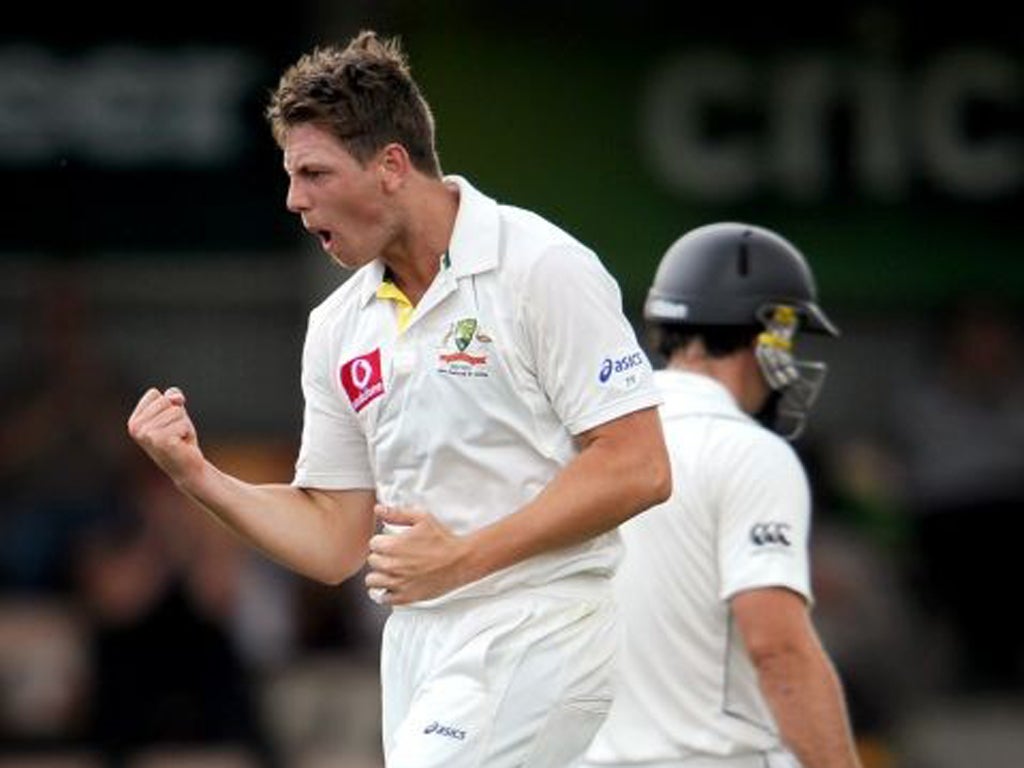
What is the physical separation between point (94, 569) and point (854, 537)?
10.0 ft

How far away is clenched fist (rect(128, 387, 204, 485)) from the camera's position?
6250 millimetres

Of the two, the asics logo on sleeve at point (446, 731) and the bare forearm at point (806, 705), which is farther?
the bare forearm at point (806, 705)

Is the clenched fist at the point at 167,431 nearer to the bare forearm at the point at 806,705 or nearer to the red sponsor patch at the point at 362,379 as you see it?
the red sponsor patch at the point at 362,379

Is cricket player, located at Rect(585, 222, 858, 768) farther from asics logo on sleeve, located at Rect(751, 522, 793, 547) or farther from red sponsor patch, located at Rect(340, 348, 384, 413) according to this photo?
red sponsor patch, located at Rect(340, 348, 384, 413)

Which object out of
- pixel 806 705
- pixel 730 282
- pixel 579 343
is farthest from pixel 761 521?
pixel 579 343

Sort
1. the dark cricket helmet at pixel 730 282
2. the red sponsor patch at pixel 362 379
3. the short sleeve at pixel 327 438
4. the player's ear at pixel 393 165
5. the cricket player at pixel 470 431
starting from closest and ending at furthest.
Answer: the cricket player at pixel 470 431 → the player's ear at pixel 393 165 → the red sponsor patch at pixel 362 379 → the short sleeve at pixel 327 438 → the dark cricket helmet at pixel 730 282

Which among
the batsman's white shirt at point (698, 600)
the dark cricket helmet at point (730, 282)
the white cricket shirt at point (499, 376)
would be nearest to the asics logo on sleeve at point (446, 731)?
the white cricket shirt at point (499, 376)

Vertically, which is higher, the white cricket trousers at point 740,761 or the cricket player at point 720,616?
the cricket player at point 720,616

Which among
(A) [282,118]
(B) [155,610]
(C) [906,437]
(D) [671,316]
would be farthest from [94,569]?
(A) [282,118]

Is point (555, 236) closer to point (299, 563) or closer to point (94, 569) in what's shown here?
point (299, 563)

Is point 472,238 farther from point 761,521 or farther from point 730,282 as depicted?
point 730,282

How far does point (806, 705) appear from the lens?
6.79 meters

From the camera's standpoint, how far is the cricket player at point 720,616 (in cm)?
681

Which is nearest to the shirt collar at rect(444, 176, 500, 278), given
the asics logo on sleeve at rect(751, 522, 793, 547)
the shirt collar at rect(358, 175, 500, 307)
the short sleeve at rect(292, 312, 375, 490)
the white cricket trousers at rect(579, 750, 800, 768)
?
the shirt collar at rect(358, 175, 500, 307)
